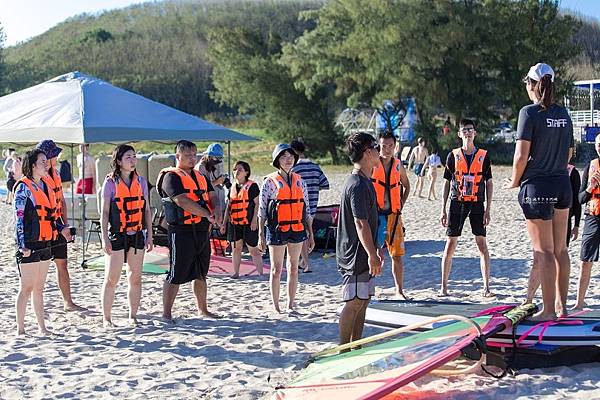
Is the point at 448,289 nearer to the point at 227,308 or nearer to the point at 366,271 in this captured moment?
the point at 227,308

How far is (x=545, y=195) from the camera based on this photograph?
18.2ft

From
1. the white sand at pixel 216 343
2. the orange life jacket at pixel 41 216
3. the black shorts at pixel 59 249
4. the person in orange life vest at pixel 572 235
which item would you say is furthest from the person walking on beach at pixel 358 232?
the black shorts at pixel 59 249

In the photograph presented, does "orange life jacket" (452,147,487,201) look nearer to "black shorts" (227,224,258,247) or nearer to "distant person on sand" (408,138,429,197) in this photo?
"black shorts" (227,224,258,247)

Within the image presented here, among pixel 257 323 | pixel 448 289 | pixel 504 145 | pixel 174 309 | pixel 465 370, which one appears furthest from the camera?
pixel 504 145

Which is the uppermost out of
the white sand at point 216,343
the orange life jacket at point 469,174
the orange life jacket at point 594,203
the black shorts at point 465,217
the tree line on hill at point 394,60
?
the tree line on hill at point 394,60

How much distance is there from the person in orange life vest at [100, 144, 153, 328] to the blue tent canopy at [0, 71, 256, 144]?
9.48ft

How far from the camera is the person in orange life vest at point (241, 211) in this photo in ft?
32.9

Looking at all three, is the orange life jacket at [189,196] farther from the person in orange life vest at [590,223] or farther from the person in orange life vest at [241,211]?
the person in orange life vest at [590,223]

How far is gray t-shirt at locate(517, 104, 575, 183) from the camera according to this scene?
5.49 metres

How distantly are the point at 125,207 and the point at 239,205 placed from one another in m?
2.98

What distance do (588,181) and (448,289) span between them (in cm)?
246

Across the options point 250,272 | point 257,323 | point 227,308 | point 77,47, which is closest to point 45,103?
point 250,272

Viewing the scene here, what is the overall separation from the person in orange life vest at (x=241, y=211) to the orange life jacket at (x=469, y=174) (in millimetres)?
3074

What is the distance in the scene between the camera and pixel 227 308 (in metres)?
8.34
